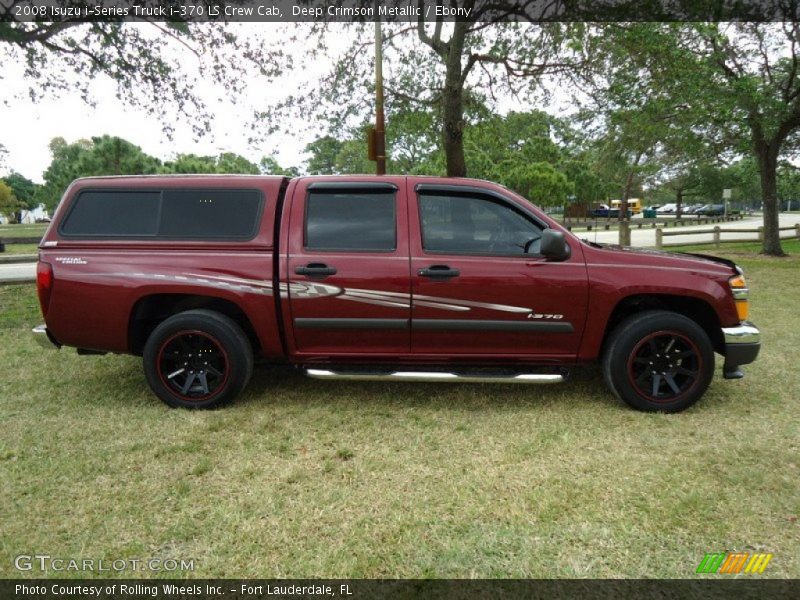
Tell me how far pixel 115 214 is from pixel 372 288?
6.81 feet

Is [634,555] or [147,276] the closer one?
[634,555]

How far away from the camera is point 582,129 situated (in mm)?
15844

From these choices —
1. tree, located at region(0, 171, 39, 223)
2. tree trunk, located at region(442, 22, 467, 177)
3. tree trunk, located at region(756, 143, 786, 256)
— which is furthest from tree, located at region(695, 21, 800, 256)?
tree, located at region(0, 171, 39, 223)

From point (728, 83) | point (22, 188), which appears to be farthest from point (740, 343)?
point (22, 188)

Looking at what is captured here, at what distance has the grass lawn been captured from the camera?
2250 millimetres

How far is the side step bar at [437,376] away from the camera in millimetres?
3604

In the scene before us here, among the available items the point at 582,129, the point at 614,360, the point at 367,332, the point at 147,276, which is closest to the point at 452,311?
the point at 367,332

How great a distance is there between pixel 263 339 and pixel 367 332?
80 centimetres

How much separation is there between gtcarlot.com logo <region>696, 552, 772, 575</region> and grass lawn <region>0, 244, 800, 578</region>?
0.14 feet

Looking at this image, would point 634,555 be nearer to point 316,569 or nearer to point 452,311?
point 316,569

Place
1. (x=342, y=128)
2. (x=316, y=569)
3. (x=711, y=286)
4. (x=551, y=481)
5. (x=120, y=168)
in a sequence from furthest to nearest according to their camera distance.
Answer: (x=120, y=168), (x=342, y=128), (x=711, y=286), (x=551, y=481), (x=316, y=569)

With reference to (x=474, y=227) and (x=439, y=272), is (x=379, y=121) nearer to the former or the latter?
(x=474, y=227)

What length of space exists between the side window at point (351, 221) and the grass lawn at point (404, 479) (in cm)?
126

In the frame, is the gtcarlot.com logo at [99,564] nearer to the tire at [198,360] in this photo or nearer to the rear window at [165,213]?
the tire at [198,360]
